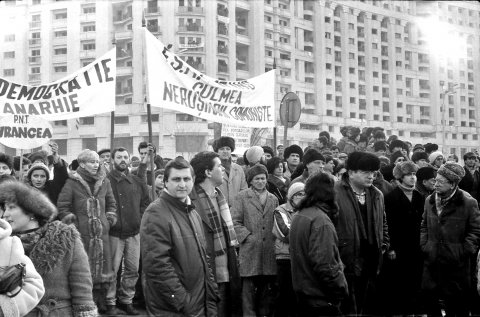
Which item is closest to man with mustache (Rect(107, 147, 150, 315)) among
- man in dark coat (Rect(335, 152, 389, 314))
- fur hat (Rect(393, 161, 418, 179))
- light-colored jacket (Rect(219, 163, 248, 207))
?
light-colored jacket (Rect(219, 163, 248, 207))

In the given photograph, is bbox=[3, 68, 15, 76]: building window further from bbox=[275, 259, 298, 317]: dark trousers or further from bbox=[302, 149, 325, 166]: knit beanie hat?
bbox=[275, 259, 298, 317]: dark trousers

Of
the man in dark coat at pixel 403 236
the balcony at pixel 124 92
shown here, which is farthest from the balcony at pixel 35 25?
the man in dark coat at pixel 403 236

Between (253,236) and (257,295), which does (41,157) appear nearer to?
(253,236)

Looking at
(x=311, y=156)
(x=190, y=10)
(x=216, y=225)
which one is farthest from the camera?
(x=190, y=10)

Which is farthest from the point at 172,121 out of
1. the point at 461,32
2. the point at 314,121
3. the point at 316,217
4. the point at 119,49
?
the point at 316,217

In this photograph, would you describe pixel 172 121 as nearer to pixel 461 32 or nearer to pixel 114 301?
pixel 461 32

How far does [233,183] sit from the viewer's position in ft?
24.5

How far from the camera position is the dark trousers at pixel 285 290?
247 inches

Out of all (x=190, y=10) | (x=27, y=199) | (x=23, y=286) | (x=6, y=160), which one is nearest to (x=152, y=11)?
(x=190, y=10)

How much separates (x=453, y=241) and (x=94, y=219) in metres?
3.91

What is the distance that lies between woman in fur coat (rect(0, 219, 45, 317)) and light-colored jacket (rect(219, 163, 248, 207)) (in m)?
4.47

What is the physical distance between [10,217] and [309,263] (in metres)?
2.17

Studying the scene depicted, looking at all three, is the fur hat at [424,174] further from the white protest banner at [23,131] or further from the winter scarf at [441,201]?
the white protest banner at [23,131]

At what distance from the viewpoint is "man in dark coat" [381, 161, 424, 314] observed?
6957 mm
